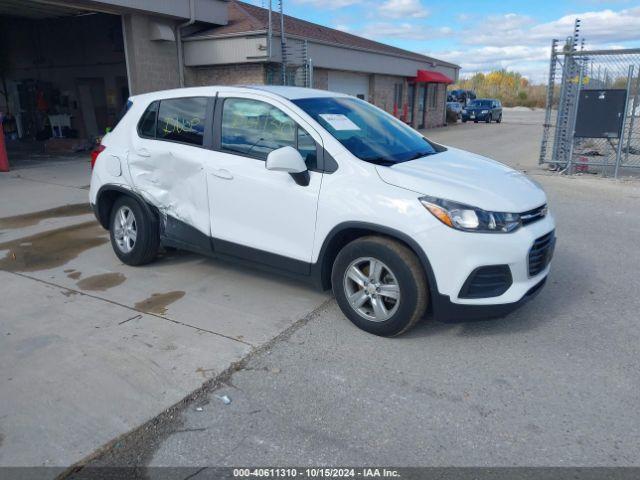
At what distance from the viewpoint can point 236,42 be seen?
1570cm

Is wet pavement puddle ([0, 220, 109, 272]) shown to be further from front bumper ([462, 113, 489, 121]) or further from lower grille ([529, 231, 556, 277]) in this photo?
front bumper ([462, 113, 489, 121])

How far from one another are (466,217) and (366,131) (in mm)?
1391

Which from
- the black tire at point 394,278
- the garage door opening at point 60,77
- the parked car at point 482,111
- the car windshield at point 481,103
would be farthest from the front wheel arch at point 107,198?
the car windshield at point 481,103

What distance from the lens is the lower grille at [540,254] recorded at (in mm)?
3752

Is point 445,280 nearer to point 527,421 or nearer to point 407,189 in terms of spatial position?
point 407,189

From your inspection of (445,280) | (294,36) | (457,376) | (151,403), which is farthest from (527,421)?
(294,36)

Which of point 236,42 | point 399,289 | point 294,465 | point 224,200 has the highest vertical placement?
point 236,42

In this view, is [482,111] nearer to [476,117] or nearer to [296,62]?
[476,117]

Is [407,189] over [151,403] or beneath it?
over

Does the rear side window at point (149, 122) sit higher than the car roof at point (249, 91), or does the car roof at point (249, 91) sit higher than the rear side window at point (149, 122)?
the car roof at point (249, 91)

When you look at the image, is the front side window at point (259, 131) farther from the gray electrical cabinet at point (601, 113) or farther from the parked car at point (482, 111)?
the parked car at point (482, 111)

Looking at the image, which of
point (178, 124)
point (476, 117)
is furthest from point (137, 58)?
point (476, 117)

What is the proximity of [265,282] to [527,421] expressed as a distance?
9.11ft

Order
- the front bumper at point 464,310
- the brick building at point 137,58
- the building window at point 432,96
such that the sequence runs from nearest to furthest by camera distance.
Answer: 1. the front bumper at point 464,310
2. the brick building at point 137,58
3. the building window at point 432,96
